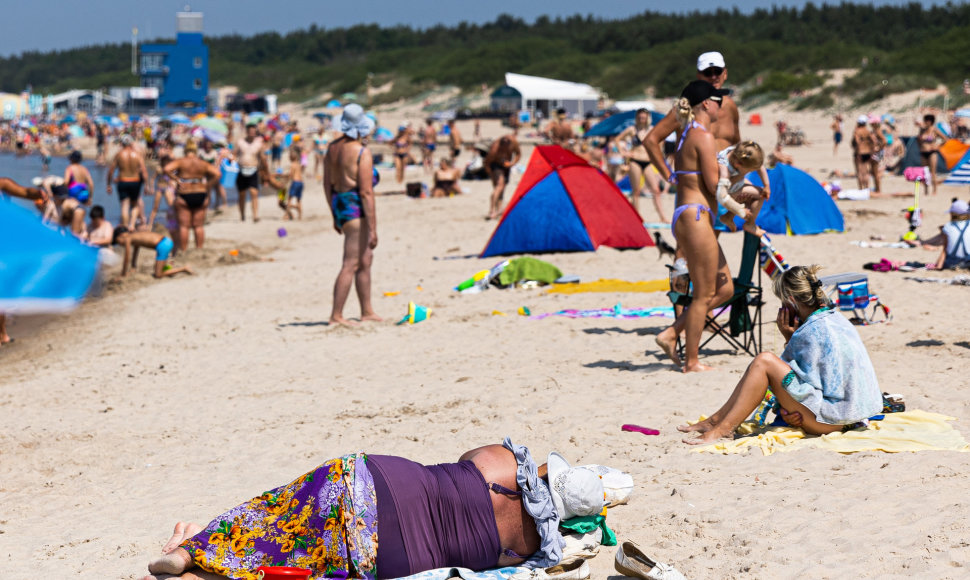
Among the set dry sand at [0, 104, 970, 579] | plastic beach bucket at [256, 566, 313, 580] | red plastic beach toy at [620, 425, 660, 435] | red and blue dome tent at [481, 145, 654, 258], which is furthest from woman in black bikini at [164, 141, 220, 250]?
plastic beach bucket at [256, 566, 313, 580]

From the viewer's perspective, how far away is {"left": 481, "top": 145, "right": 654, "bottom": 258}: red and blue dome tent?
1166 cm

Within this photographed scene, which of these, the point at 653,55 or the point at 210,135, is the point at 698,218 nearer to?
the point at 210,135

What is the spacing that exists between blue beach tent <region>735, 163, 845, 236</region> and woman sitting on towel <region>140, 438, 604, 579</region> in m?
9.63

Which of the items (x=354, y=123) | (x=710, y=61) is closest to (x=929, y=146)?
(x=710, y=61)

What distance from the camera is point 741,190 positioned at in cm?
577

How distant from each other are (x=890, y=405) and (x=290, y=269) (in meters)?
8.50

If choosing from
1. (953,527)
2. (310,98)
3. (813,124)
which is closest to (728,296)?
(953,527)

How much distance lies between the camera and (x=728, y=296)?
5910 mm

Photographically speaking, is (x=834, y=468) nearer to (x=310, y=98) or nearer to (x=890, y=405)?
(x=890, y=405)

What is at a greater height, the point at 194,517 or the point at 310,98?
the point at 310,98

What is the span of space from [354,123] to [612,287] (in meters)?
2.88

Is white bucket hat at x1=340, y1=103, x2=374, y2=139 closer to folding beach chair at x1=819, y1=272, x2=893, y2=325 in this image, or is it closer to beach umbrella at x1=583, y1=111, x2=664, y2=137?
folding beach chair at x1=819, y1=272, x2=893, y2=325

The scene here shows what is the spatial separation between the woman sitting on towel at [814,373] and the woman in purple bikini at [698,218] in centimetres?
114

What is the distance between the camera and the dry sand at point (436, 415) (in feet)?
12.3
